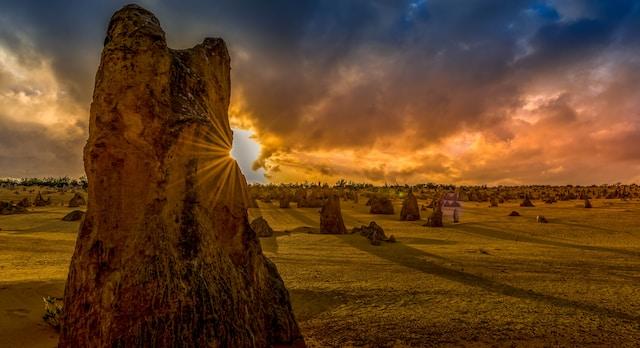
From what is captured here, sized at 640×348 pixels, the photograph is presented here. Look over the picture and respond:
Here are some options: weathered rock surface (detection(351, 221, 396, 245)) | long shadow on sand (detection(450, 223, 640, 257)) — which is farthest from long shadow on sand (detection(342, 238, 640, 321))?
long shadow on sand (detection(450, 223, 640, 257))

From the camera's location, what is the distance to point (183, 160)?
4738 mm

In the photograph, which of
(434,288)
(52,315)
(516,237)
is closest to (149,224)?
Result: (52,315)

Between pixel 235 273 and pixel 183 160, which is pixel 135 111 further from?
pixel 235 273

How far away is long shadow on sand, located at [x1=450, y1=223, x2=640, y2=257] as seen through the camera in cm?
1487

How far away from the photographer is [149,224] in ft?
14.4

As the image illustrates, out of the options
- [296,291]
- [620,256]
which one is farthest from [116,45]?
[620,256]

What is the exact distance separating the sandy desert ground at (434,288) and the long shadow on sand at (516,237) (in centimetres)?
6

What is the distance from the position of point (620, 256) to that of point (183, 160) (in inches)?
556

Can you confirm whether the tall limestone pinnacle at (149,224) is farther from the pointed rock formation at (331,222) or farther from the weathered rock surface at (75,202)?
the weathered rock surface at (75,202)

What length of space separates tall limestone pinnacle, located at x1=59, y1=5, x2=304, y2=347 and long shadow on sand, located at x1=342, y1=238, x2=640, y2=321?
5.94 meters

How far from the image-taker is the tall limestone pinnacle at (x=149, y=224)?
13.8ft

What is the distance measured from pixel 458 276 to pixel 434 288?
1619 mm

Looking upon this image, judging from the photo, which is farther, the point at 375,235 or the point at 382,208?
the point at 382,208

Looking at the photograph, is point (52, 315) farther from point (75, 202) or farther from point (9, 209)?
point (75, 202)
